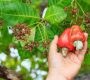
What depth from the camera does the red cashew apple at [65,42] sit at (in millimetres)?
3168

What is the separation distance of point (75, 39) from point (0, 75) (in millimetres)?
1061

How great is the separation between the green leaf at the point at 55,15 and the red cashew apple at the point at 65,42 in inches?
5.3

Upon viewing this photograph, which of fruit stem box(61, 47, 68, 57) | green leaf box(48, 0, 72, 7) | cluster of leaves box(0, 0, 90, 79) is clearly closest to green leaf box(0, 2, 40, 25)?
cluster of leaves box(0, 0, 90, 79)

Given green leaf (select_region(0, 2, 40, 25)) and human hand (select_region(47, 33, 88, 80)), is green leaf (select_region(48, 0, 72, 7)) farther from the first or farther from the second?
human hand (select_region(47, 33, 88, 80))

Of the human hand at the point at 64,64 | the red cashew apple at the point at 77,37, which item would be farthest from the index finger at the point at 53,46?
the red cashew apple at the point at 77,37

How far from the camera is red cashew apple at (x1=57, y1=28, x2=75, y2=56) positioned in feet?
10.4

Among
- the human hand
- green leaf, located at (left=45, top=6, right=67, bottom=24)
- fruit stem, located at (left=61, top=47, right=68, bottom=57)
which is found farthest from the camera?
the human hand

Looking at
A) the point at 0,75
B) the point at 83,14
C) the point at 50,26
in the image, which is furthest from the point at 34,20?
the point at 0,75

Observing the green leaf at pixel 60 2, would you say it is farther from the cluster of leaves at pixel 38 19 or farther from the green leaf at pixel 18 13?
the green leaf at pixel 18 13

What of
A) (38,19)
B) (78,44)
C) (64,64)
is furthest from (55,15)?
(64,64)

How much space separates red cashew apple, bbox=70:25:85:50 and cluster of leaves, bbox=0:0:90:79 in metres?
0.07

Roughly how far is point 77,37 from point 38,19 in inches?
11.1

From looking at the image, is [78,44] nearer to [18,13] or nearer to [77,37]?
[77,37]

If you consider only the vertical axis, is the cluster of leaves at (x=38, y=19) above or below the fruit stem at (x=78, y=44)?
above
